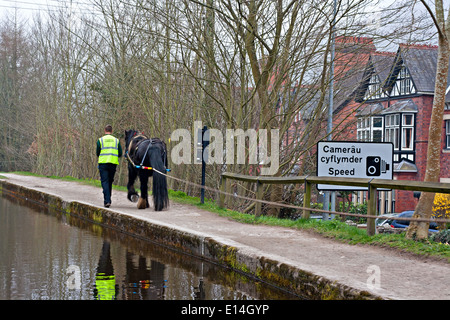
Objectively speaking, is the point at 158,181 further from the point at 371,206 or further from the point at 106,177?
the point at 371,206

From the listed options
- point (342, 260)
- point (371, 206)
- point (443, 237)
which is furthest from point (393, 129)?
point (342, 260)

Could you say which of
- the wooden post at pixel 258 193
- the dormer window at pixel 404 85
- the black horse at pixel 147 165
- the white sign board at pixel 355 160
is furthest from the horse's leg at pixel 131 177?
the dormer window at pixel 404 85

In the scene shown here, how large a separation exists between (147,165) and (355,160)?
5064mm

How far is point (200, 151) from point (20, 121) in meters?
41.1

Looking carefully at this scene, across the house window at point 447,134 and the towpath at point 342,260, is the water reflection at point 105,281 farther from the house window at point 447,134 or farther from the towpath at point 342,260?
the house window at point 447,134

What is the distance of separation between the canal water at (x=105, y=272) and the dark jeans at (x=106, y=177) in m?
2.48

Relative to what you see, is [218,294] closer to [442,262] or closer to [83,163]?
[442,262]

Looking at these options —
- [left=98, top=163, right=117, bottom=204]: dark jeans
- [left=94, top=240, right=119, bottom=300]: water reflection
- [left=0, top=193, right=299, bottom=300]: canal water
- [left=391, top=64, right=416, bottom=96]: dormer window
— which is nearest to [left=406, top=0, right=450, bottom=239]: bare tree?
[left=0, top=193, right=299, bottom=300]: canal water

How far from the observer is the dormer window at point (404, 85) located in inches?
1806

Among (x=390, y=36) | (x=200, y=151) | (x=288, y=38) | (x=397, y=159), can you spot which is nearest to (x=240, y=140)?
(x=200, y=151)

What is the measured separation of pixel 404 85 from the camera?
153 feet

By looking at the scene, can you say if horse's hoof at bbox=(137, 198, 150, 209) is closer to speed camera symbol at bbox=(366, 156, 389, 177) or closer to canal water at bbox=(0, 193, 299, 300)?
canal water at bbox=(0, 193, 299, 300)

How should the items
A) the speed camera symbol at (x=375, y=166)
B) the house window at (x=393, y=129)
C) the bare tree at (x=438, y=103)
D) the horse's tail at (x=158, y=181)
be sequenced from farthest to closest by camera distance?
the house window at (x=393, y=129)
the horse's tail at (x=158, y=181)
the bare tree at (x=438, y=103)
the speed camera symbol at (x=375, y=166)

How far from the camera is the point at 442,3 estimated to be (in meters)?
12.0
